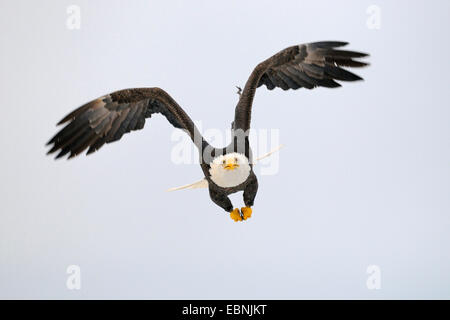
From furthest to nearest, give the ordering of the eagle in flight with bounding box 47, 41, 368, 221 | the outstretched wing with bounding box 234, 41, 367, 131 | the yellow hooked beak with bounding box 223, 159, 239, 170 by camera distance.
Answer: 1. the outstretched wing with bounding box 234, 41, 367, 131
2. the eagle in flight with bounding box 47, 41, 368, 221
3. the yellow hooked beak with bounding box 223, 159, 239, 170

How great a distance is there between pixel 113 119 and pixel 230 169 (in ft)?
4.81

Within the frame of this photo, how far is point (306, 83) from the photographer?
641cm

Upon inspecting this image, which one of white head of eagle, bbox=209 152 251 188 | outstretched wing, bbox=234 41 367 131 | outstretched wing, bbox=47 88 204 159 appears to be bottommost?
white head of eagle, bbox=209 152 251 188

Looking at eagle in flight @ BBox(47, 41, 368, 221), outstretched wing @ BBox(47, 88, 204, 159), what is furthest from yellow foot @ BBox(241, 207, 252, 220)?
outstretched wing @ BBox(47, 88, 204, 159)

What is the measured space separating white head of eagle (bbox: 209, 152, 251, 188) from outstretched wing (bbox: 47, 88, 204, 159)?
374 millimetres

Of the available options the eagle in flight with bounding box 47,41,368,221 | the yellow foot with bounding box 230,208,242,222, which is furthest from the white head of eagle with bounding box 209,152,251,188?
the yellow foot with bounding box 230,208,242,222

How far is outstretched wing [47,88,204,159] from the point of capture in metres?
5.97

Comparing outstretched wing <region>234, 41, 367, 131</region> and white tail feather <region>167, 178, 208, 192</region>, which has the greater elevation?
outstretched wing <region>234, 41, 367, 131</region>

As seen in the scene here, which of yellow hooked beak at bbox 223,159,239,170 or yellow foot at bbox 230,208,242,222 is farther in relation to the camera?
yellow foot at bbox 230,208,242,222

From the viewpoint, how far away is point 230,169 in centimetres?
569

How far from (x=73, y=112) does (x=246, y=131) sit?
179cm

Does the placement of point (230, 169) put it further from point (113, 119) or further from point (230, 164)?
point (113, 119)

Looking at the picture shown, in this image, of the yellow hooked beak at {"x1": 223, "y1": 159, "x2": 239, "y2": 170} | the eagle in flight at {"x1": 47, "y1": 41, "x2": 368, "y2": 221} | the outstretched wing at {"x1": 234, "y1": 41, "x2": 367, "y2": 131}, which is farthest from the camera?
the outstretched wing at {"x1": 234, "y1": 41, "x2": 367, "y2": 131}

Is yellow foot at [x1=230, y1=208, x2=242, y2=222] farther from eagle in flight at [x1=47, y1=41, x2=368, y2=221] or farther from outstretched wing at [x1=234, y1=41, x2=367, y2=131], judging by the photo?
outstretched wing at [x1=234, y1=41, x2=367, y2=131]
